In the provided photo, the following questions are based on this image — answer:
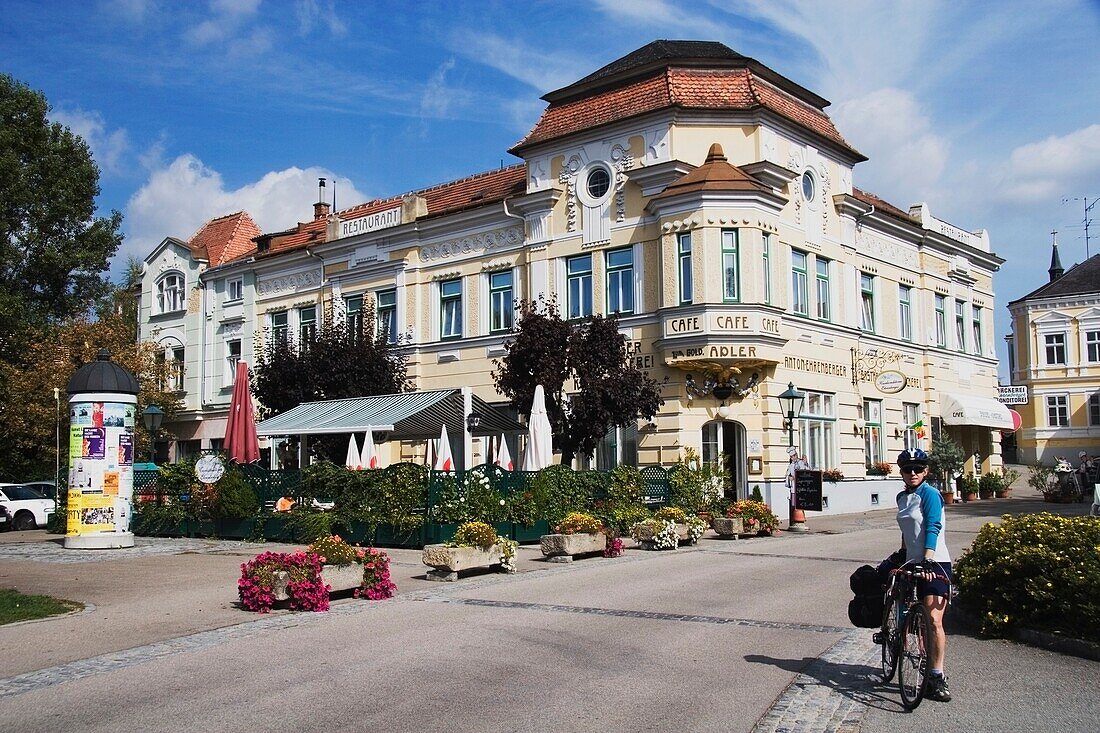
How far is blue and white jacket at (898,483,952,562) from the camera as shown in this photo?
7355mm

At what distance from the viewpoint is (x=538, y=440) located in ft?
73.1

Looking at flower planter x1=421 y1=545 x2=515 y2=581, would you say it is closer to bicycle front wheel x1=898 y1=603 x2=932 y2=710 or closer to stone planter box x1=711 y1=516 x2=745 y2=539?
stone planter box x1=711 y1=516 x2=745 y2=539

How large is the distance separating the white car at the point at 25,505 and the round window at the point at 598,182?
17.9 metres

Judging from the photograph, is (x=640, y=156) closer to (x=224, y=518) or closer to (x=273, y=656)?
(x=224, y=518)

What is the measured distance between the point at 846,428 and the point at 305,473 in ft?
57.9

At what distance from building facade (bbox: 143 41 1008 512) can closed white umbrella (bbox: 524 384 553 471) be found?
6352mm

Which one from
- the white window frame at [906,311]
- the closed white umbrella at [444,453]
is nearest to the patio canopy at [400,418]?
the closed white umbrella at [444,453]

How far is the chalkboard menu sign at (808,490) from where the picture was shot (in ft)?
79.7

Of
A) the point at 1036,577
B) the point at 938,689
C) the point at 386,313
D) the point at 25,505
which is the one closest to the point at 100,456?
the point at 25,505

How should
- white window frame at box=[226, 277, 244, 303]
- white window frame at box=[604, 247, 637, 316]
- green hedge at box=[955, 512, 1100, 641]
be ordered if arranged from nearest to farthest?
green hedge at box=[955, 512, 1100, 641] → white window frame at box=[604, 247, 637, 316] → white window frame at box=[226, 277, 244, 303]

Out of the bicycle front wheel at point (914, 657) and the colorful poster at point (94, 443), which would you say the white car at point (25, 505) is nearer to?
the colorful poster at point (94, 443)

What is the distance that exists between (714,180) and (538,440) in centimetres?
941

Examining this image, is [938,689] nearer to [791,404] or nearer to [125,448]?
[125,448]

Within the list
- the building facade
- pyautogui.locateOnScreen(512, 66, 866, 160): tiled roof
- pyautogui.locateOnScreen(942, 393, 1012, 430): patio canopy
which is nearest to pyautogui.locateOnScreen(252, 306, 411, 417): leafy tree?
the building facade
